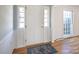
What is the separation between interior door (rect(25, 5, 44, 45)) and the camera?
1.36 meters

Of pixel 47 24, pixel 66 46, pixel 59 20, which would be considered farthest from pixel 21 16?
pixel 66 46

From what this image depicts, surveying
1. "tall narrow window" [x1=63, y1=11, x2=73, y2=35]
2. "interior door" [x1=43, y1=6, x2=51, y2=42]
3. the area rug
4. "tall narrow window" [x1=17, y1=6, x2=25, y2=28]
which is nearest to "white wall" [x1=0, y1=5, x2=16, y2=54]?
"tall narrow window" [x1=17, y1=6, x2=25, y2=28]

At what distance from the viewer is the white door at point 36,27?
1364 mm

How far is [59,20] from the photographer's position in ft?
4.52

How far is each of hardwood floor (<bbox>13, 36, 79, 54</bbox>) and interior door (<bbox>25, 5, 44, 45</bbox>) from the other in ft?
0.37

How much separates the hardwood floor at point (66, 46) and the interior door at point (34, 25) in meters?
0.11

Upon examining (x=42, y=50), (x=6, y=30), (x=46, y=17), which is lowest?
(x=42, y=50)

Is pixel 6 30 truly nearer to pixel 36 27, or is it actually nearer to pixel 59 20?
pixel 36 27

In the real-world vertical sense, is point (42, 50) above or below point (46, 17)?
below

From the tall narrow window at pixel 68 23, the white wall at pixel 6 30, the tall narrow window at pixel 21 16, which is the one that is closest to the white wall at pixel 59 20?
the tall narrow window at pixel 68 23

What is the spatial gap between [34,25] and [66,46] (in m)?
0.37

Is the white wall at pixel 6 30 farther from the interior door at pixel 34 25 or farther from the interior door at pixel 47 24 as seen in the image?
the interior door at pixel 47 24

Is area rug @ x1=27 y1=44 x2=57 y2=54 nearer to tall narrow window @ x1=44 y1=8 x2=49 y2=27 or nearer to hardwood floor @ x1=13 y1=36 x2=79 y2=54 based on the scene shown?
hardwood floor @ x1=13 y1=36 x2=79 y2=54
